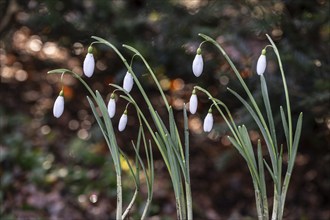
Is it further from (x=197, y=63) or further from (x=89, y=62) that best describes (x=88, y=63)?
(x=197, y=63)

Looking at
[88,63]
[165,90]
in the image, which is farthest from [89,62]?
[165,90]

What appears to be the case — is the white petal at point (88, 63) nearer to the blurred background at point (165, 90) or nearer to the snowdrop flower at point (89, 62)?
the snowdrop flower at point (89, 62)

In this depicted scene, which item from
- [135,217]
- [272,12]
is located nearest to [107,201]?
[135,217]

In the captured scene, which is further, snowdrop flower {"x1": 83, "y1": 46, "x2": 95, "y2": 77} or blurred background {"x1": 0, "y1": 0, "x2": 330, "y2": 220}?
blurred background {"x1": 0, "y1": 0, "x2": 330, "y2": 220}

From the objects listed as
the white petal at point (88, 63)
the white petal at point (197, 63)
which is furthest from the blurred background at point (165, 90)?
the white petal at point (88, 63)

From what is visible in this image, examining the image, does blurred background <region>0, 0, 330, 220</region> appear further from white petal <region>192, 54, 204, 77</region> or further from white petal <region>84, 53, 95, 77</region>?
white petal <region>84, 53, 95, 77</region>

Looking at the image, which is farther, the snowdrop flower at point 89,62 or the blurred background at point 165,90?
the blurred background at point 165,90

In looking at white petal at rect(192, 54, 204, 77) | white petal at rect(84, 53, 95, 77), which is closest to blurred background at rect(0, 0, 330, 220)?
white petal at rect(192, 54, 204, 77)

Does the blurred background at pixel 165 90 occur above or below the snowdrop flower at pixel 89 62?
below

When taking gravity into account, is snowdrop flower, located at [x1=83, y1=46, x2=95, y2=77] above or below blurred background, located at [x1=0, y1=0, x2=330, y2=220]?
above
